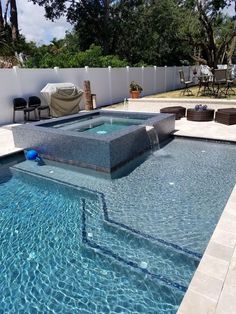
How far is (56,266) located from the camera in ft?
10.3

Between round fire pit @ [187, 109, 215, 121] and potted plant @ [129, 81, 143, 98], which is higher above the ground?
potted plant @ [129, 81, 143, 98]

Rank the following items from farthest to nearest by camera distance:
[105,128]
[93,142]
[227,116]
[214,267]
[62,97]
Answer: [62,97], [227,116], [105,128], [93,142], [214,267]

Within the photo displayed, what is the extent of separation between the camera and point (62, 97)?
35.6 ft

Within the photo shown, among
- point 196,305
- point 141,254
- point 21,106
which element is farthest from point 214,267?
point 21,106

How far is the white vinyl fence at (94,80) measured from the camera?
9.85 meters

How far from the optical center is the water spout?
6.66 meters

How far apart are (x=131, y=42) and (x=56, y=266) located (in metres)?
22.8

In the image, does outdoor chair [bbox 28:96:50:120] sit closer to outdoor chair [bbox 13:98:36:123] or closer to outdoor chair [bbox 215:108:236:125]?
outdoor chair [bbox 13:98:36:123]

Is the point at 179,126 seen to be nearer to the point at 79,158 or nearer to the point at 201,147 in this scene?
the point at 201,147

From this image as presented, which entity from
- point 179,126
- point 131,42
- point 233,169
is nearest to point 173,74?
point 131,42

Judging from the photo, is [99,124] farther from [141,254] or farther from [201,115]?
[141,254]

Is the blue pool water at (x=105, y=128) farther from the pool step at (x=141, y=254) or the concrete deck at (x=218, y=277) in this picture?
the concrete deck at (x=218, y=277)

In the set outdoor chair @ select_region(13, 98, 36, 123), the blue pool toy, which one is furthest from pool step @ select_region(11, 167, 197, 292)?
outdoor chair @ select_region(13, 98, 36, 123)

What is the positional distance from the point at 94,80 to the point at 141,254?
434 inches
